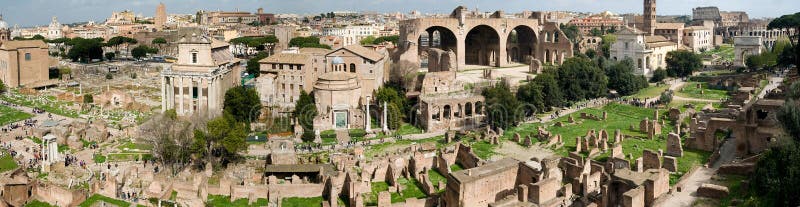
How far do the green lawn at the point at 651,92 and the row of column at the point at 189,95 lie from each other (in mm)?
29957

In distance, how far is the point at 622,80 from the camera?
53469mm

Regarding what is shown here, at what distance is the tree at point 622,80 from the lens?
175 ft

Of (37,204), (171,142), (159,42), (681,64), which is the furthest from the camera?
(159,42)

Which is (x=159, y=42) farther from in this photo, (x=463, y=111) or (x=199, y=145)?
(x=199, y=145)

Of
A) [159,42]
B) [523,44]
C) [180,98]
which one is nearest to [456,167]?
[180,98]

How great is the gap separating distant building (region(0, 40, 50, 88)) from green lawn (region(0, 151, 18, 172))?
29742 millimetres

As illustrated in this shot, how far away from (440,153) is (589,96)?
21700 mm

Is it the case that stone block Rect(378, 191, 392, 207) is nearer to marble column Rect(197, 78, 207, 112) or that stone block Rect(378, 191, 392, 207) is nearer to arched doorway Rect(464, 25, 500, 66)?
marble column Rect(197, 78, 207, 112)

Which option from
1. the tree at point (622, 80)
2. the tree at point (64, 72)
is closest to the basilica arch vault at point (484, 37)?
the tree at point (622, 80)

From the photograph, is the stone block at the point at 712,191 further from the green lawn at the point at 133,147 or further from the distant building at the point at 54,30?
the distant building at the point at 54,30

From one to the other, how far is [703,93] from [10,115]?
4723 centimetres

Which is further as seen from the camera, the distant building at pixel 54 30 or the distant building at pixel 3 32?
the distant building at pixel 54 30

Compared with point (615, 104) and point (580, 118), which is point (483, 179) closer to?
point (580, 118)

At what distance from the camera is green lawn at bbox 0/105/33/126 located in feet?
144
